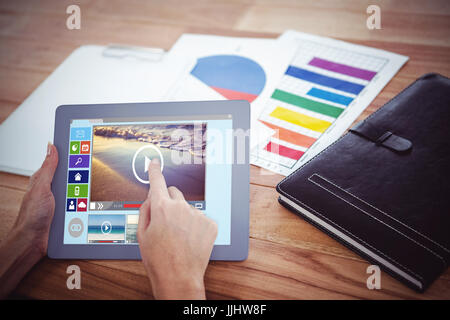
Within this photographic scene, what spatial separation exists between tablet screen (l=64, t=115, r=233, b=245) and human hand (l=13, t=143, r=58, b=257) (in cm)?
3

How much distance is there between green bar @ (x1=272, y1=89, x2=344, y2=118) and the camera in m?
0.84

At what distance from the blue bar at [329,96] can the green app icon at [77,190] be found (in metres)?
0.54

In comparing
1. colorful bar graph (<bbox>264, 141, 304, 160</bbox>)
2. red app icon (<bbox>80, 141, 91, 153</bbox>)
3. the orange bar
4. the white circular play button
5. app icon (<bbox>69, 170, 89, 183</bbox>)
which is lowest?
app icon (<bbox>69, 170, 89, 183</bbox>)

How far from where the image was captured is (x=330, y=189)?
64cm

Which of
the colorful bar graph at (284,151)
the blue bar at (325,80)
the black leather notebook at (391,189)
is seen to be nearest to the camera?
the black leather notebook at (391,189)

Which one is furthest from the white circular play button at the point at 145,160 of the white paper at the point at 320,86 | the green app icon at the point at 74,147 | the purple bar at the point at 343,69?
the purple bar at the point at 343,69

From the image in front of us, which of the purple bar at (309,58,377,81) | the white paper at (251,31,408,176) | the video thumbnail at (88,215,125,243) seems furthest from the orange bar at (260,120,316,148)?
the video thumbnail at (88,215,125,243)

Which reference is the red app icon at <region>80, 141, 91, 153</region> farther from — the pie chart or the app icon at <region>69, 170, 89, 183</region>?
the pie chart

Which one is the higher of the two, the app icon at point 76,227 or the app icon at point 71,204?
the app icon at point 71,204

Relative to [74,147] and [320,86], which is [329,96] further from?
[74,147]

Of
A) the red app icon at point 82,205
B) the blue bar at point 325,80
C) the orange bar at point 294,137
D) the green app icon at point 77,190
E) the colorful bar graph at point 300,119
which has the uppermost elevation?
the blue bar at point 325,80

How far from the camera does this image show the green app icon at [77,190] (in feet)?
2.13

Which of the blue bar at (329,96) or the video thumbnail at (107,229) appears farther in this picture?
the blue bar at (329,96)

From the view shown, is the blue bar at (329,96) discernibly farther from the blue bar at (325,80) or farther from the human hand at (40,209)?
the human hand at (40,209)
